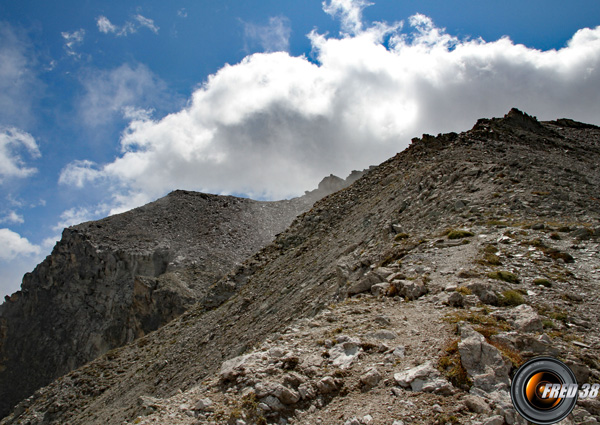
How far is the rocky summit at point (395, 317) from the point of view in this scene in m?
8.00

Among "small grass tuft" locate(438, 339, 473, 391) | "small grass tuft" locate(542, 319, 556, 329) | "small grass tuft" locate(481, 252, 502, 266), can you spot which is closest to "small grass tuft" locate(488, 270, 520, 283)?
"small grass tuft" locate(481, 252, 502, 266)

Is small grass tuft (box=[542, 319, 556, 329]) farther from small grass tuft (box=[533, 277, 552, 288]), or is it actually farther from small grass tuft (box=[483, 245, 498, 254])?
small grass tuft (box=[483, 245, 498, 254])

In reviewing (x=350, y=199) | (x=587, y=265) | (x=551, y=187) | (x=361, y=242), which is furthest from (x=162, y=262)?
(x=587, y=265)

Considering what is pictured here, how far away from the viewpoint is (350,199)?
1478 inches

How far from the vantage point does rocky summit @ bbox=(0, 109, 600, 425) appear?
315 inches

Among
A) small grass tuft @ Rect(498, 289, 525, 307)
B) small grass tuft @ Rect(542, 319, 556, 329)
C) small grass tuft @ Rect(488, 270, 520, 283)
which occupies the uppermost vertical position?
small grass tuft @ Rect(488, 270, 520, 283)

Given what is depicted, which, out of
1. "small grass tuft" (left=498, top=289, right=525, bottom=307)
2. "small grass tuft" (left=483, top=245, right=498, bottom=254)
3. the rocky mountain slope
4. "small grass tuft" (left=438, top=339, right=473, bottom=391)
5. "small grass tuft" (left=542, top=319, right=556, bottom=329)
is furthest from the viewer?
the rocky mountain slope

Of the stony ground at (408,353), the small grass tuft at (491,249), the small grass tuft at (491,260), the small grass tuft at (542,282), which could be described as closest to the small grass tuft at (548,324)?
the stony ground at (408,353)

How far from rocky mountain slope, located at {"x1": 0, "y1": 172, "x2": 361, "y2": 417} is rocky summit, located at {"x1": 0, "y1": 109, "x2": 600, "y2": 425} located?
22.9 metres

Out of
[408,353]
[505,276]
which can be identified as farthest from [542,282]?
[408,353]

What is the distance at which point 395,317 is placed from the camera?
10938 mm

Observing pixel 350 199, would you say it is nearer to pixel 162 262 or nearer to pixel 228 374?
pixel 228 374

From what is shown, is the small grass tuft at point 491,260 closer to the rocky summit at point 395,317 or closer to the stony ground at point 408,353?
the rocky summit at point 395,317

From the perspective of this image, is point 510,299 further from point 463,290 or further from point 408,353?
point 408,353
